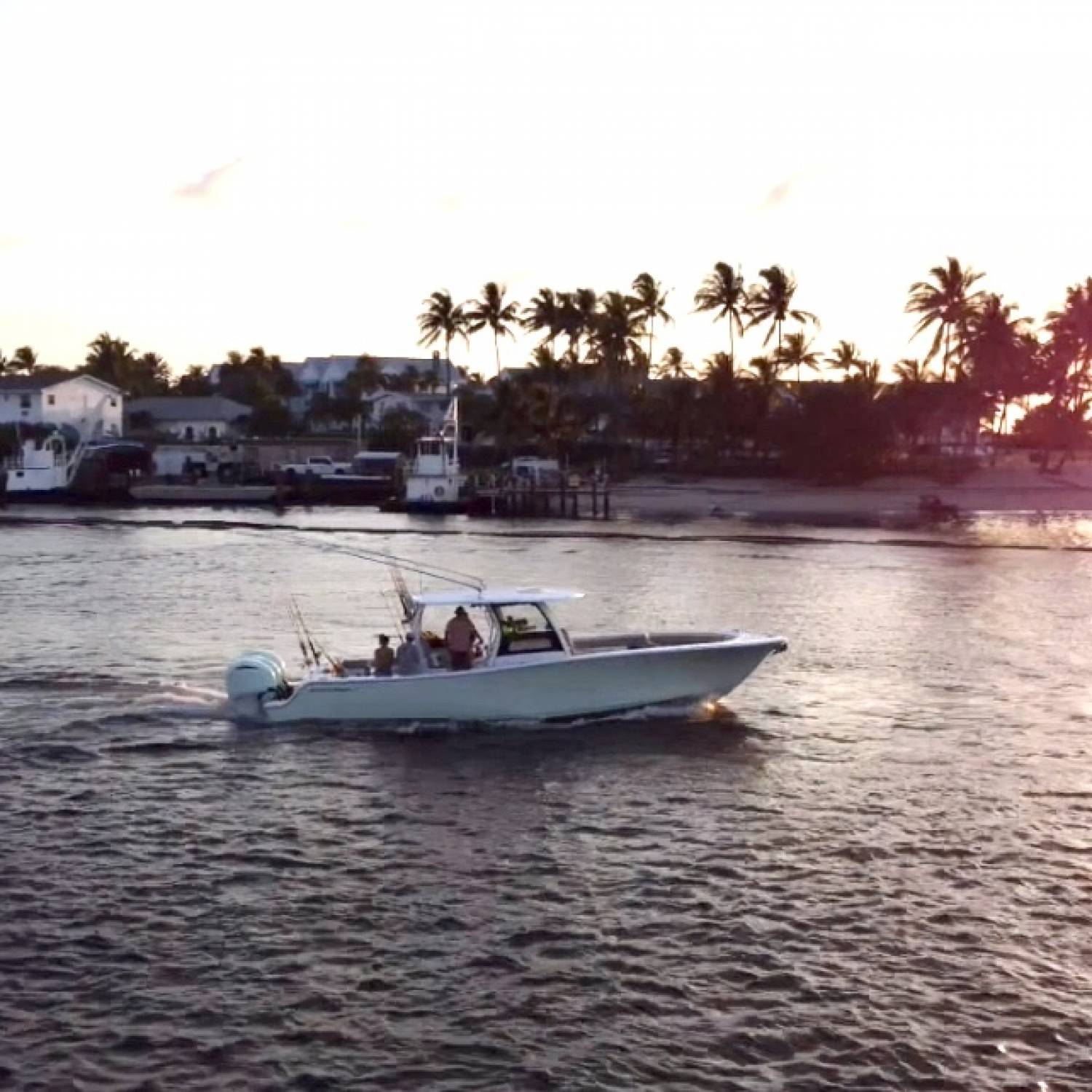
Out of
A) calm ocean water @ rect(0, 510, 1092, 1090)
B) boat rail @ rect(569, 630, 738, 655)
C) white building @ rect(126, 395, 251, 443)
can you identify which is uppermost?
white building @ rect(126, 395, 251, 443)

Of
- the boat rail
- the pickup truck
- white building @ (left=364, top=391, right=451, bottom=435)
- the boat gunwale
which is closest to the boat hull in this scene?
the boat gunwale

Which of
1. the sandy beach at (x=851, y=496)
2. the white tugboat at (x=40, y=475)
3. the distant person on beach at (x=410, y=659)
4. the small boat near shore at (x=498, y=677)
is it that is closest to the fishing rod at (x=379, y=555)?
the small boat near shore at (x=498, y=677)

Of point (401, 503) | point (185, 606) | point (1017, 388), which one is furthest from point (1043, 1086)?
point (1017, 388)

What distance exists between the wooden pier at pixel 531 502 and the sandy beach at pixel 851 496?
2244 mm

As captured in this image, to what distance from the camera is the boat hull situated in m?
22.5

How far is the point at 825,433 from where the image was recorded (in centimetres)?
9475

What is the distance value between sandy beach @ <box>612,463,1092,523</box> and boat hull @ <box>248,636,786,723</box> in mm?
56920

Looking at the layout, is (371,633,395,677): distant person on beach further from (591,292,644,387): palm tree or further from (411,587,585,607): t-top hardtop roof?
(591,292,644,387): palm tree

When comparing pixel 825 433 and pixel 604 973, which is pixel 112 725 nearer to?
pixel 604 973

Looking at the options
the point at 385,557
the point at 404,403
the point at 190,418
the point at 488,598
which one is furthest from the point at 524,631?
the point at 404,403

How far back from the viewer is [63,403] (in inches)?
4491

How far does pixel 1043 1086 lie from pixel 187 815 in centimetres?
1078

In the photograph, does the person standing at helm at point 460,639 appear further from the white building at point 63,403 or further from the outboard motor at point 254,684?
the white building at point 63,403

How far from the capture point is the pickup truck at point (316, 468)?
99.1m
